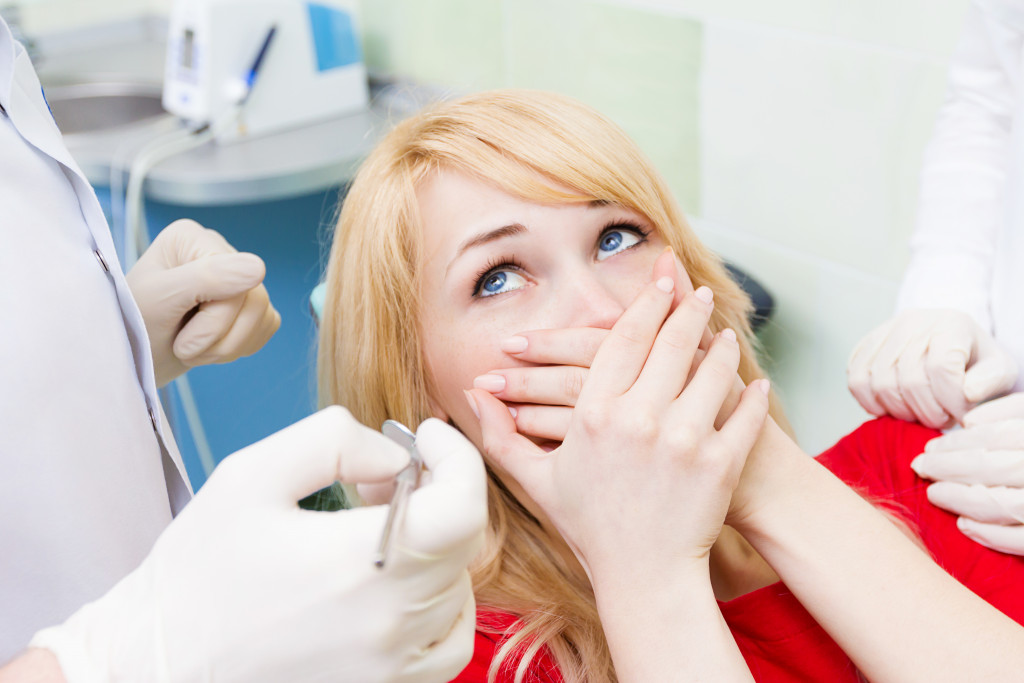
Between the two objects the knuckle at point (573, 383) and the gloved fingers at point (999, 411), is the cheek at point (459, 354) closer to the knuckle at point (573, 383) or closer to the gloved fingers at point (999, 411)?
the knuckle at point (573, 383)

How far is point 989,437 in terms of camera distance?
4.01 ft

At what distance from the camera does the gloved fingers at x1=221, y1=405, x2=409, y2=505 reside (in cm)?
76

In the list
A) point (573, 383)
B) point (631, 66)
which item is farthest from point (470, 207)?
point (631, 66)

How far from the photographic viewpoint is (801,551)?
1032mm

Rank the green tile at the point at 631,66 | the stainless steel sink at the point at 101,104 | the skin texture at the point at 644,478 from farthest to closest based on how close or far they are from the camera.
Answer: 1. the stainless steel sink at the point at 101,104
2. the green tile at the point at 631,66
3. the skin texture at the point at 644,478

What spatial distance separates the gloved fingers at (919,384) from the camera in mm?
1370

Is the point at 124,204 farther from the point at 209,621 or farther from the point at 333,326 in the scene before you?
the point at 209,621

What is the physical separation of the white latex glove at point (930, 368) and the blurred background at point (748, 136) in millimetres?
525

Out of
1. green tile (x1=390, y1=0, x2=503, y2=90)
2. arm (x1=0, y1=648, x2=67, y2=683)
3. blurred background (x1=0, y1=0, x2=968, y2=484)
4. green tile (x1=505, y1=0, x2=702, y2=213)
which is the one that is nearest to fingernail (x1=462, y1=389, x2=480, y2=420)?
arm (x1=0, y1=648, x2=67, y2=683)

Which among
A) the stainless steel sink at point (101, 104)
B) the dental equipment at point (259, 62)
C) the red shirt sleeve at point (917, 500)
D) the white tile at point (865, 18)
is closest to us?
the red shirt sleeve at point (917, 500)

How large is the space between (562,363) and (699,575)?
0.32m

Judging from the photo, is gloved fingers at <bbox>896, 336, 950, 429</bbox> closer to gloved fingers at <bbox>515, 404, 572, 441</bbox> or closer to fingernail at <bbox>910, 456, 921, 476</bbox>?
fingernail at <bbox>910, 456, 921, 476</bbox>

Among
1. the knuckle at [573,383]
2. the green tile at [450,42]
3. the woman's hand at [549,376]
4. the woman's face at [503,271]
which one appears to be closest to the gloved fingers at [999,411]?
the woman's hand at [549,376]

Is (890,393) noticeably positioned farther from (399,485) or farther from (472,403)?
(399,485)
